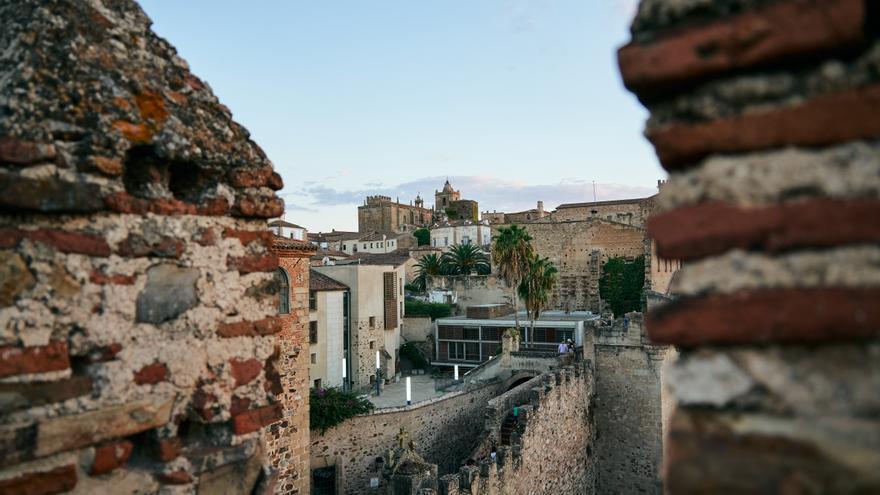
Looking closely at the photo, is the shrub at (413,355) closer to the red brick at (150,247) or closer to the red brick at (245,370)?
the red brick at (245,370)

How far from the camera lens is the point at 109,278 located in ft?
9.78

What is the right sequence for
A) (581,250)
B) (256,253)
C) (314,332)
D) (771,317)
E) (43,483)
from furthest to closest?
(581,250), (314,332), (256,253), (43,483), (771,317)

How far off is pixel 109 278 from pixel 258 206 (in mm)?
960

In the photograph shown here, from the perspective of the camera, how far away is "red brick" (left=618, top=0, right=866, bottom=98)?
1526 millimetres

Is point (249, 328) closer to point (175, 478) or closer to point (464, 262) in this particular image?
point (175, 478)

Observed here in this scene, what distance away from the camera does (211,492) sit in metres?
3.28

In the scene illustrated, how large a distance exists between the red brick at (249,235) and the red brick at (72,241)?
2.26 ft

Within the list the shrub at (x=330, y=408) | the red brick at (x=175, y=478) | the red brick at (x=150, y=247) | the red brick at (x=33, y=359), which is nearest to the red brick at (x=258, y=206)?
the red brick at (x=150, y=247)

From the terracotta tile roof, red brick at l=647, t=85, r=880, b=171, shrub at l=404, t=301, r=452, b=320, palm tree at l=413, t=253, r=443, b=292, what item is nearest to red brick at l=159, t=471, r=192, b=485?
red brick at l=647, t=85, r=880, b=171

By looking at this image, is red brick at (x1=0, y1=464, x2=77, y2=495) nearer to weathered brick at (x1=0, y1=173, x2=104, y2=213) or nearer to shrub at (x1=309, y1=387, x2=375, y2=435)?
weathered brick at (x1=0, y1=173, x2=104, y2=213)

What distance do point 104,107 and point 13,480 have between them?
1823 millimetres

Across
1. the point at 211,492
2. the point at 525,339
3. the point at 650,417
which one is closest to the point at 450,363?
the point at 525,339

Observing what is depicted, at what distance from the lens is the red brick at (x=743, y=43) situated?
5.01 feet

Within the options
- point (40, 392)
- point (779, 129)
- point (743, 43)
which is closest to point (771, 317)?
point (779, 129)
